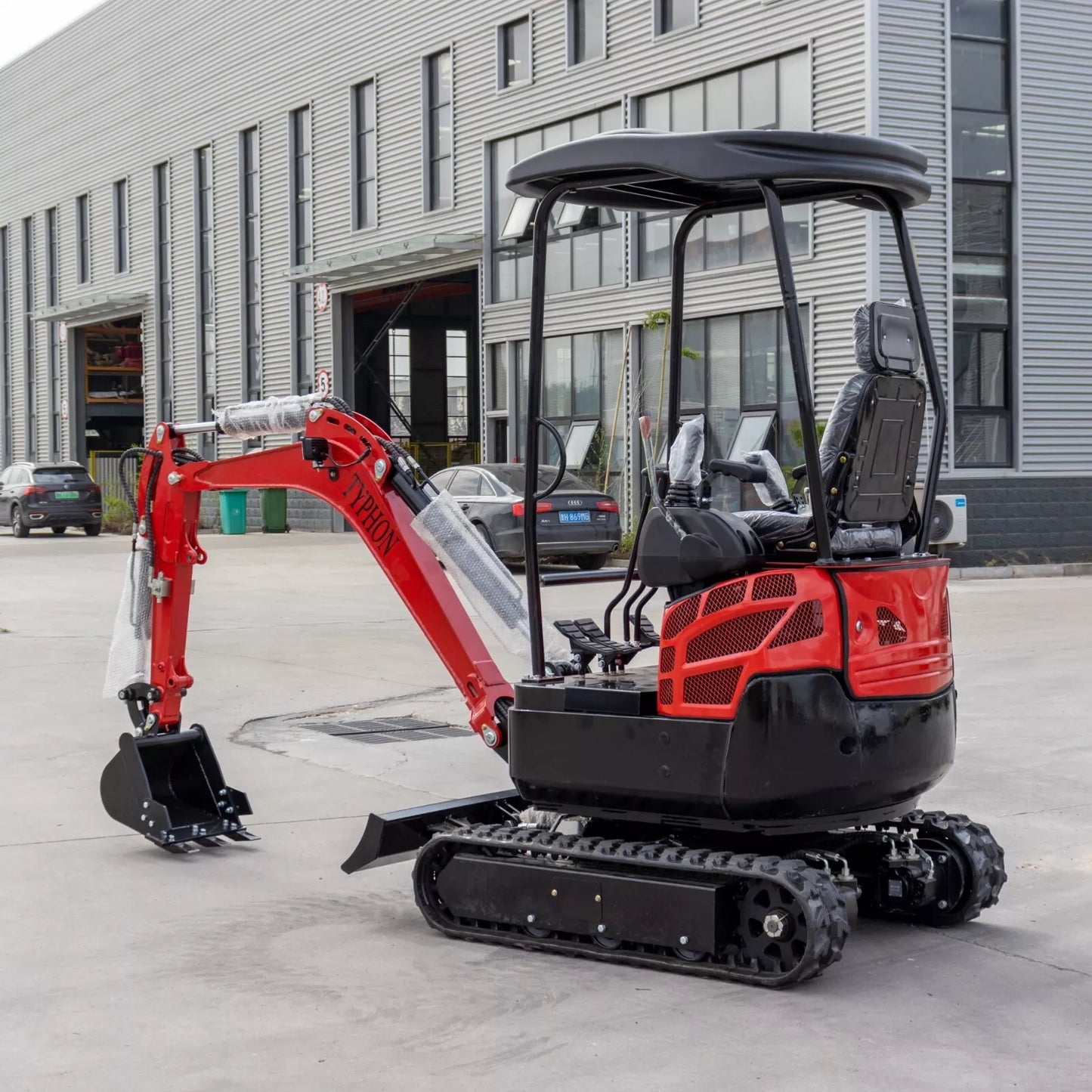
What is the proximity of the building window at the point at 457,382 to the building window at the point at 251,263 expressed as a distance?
24.1 ft

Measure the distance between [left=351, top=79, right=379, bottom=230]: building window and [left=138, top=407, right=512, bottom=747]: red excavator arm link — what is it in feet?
94.0

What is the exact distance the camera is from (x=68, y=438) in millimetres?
49781

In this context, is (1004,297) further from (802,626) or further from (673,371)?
(802,626)

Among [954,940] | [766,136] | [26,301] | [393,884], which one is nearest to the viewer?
[766,136]

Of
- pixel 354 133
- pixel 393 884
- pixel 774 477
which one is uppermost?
pixel 354 133

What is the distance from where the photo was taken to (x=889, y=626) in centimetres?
525

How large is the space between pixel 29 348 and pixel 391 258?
2476cm

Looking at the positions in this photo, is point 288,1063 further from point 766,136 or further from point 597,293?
point 597,293

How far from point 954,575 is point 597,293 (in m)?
8.94

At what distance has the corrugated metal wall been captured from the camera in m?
24.2

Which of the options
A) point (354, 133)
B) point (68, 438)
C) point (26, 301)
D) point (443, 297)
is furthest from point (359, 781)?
point (26, 301)

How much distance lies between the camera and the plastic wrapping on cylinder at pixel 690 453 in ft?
17.3

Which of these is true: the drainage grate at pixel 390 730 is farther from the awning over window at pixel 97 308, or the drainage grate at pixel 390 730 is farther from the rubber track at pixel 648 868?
the awning over window at pixel 97 308

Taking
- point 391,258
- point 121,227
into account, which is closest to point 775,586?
point 391,258
